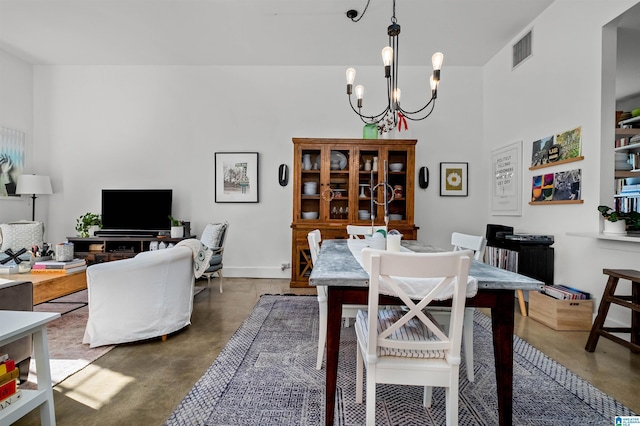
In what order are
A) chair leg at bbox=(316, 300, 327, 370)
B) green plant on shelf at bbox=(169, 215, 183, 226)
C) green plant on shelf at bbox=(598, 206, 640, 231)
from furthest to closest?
green plant on shelf at bbox=(169, 215, 183, 226) < green plant on shelf at bbox=(598, 206, 640, 231) < chair leg at bbox=(316, 300, 327, 370)

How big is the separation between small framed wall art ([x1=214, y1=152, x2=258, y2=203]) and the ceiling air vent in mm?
3493

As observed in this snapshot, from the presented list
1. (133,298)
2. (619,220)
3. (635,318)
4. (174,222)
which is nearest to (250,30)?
(174,222)

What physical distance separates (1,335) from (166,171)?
3.81 metres

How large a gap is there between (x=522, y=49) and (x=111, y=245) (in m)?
5.68

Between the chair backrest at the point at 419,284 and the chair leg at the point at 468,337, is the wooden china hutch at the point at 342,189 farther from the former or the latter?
the chair backrest at the point at 419,284

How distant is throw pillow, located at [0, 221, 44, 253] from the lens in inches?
145

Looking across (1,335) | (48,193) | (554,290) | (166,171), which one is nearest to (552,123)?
(554,290)

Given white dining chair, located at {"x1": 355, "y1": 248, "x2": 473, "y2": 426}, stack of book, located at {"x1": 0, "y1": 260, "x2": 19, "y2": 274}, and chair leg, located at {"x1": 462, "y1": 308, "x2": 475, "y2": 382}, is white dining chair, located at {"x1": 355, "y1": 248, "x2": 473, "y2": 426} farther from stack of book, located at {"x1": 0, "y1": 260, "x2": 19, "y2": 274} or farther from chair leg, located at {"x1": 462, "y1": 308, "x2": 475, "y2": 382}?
stack of book, located at {"x1": 0, "y1": 260, "x2": 19, "y2": 274}

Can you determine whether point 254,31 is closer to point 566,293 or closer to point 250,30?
point 250,30

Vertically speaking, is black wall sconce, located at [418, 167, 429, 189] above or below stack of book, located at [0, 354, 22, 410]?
above

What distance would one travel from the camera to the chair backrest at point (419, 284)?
1104 mm

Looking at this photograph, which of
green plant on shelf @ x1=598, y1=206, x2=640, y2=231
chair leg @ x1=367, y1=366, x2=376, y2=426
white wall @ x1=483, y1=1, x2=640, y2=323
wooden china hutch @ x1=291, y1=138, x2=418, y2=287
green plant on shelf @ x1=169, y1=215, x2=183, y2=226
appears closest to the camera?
chair leg @ x1=367, y1=366, x2=376, y2=426

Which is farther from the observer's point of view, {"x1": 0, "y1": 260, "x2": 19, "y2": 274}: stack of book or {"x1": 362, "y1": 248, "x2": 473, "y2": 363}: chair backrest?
{"x1": 0, "y1": 260, "x2": 19, "y2": 274}: stack of book

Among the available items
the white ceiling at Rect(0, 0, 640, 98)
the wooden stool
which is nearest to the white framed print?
the white ceiling at Rect(0, 0, 640, 98)
